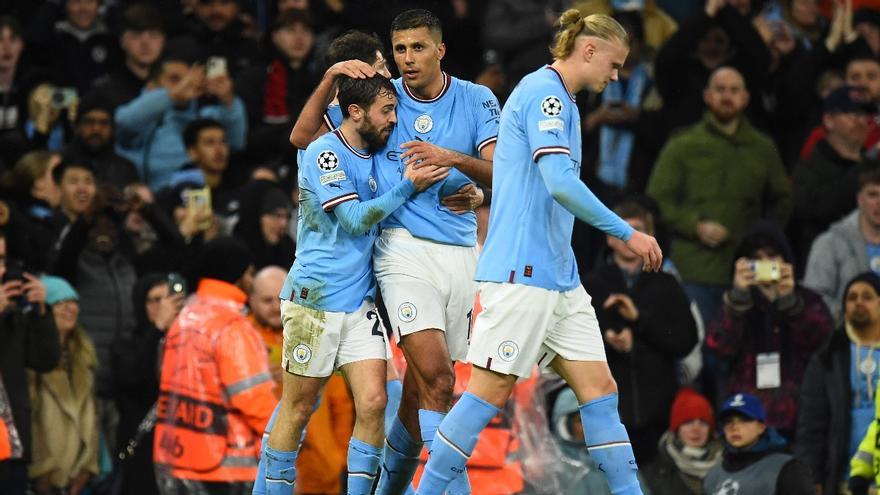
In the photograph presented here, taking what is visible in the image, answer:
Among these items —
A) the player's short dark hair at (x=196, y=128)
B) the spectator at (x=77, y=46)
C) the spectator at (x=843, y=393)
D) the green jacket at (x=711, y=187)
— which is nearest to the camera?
the spectator at (x=843, y=393)

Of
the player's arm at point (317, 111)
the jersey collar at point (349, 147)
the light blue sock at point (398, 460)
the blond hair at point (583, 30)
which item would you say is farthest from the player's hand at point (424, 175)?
the light blue sock at point (398, 460)

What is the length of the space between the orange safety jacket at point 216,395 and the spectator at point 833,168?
18.3 ft

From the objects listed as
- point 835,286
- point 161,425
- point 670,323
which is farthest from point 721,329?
point 161,425

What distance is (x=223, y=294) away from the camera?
11336 millimetres

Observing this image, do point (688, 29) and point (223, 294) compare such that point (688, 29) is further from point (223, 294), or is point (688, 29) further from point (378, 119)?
point (378, 119)

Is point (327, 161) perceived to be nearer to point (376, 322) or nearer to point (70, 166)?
point (376, 322)

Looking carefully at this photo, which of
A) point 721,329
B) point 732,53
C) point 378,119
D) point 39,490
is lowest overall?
point 39,490

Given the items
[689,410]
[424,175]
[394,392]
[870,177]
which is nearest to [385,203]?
[424,175]

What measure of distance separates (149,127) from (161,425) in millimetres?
4521

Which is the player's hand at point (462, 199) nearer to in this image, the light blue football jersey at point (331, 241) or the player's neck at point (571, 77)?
the light blue football jersey at point (331, 241)

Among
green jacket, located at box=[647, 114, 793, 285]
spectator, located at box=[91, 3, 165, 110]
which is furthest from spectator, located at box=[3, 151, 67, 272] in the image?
green jacket, located at box=[647, 114, 793, 285]

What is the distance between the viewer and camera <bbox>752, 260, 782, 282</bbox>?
1278 cm

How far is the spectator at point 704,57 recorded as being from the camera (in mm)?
15547

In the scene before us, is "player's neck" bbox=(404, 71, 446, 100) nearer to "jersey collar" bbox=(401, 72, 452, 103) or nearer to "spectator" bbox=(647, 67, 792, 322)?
"jersey collar" bbox=(401, 72, 452, 103)
